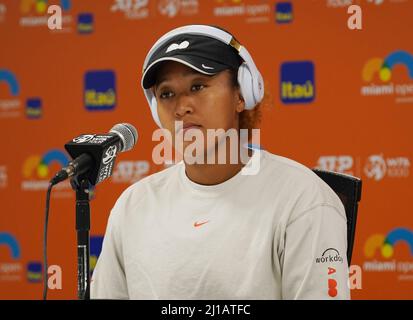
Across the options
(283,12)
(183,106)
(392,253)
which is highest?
(283,12)

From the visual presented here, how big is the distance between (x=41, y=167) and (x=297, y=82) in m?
1.74

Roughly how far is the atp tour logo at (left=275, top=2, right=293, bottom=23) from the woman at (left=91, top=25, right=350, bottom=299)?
209 cm

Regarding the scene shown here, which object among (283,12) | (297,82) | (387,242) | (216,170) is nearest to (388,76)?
(297,82)

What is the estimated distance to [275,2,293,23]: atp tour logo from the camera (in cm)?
366

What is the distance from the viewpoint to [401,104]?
3508 mm

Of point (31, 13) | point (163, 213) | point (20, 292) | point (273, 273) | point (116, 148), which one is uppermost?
point (31, 13)

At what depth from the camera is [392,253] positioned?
3479mm

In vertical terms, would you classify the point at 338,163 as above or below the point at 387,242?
above

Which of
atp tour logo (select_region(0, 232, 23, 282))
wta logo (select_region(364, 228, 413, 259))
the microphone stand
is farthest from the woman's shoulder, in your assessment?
atp tour logo (select_region(0, 232, 23, 282))

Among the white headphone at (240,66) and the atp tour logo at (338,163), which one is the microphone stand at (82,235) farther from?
the atp tour logo at (338,163)

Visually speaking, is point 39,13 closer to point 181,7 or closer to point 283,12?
point 181,7
